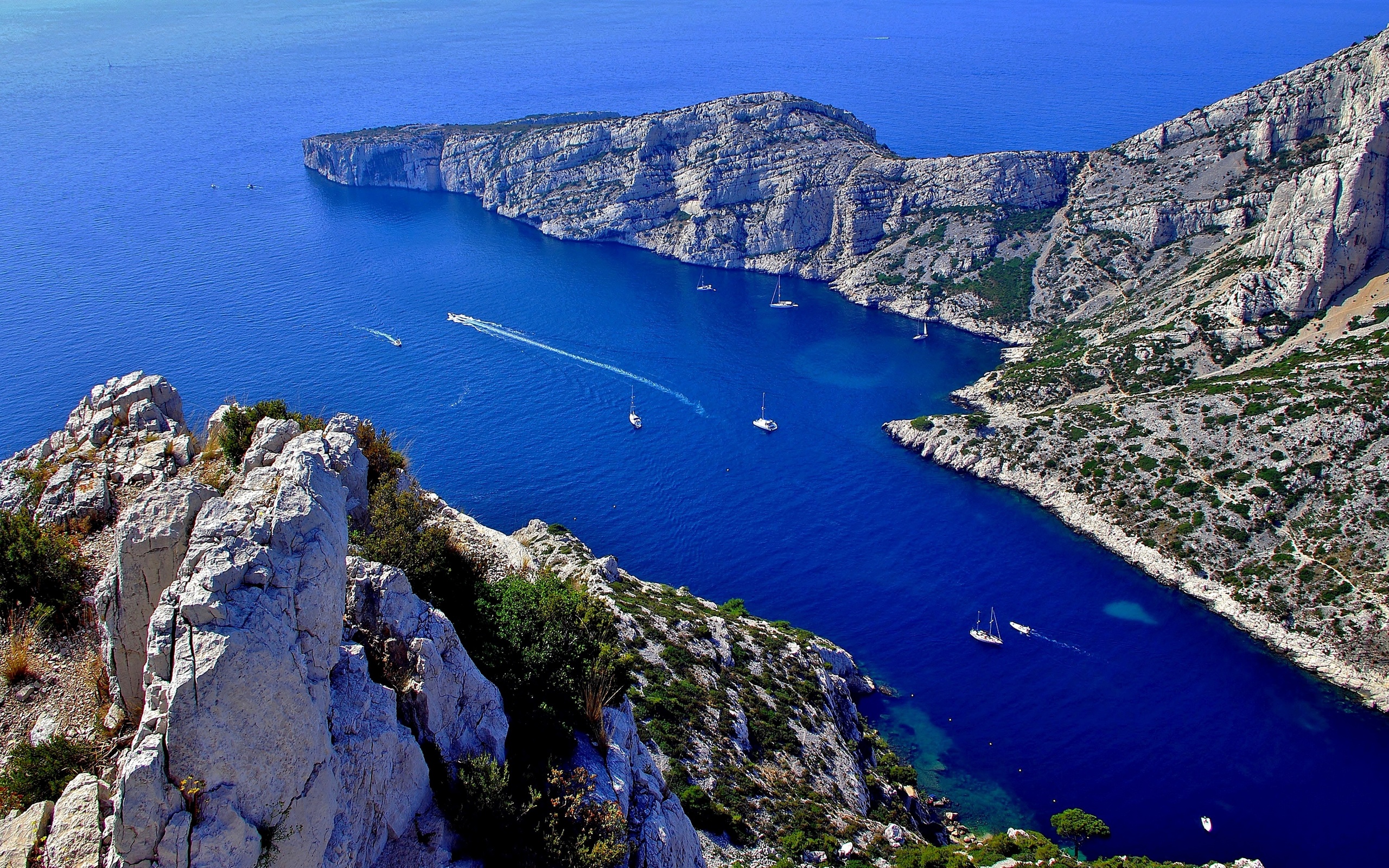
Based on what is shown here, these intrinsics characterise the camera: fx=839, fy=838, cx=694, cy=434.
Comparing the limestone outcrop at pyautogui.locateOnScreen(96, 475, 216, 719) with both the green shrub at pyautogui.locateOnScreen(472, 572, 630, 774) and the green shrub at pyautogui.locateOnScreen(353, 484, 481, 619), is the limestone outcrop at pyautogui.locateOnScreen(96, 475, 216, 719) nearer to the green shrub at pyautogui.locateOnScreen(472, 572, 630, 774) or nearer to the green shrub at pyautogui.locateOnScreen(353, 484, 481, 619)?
the green shrub at pyautogui.locateOnScreen(353, 484, 481, 619)

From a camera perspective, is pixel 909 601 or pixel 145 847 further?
pixel 909 601

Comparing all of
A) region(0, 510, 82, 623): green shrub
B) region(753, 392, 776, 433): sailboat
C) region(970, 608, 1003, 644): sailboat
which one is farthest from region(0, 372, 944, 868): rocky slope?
region(753, 392, 776, 433): sailboat

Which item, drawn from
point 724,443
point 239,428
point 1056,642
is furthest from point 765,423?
point 239,428

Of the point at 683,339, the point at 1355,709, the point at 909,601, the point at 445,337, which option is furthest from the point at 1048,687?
the point at 445,337

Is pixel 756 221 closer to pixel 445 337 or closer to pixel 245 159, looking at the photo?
pixel 445 337

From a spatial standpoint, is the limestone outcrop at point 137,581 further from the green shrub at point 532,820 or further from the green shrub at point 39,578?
the green shrub at point 532,820

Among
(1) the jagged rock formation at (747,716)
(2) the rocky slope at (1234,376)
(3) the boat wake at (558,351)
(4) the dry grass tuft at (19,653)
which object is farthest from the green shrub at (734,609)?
(4) the dry grass tuft at (19,653)

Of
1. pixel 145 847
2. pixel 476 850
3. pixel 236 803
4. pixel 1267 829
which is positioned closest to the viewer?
pixel 145 847

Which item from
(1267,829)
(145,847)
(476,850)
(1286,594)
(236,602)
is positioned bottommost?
(1267,829)

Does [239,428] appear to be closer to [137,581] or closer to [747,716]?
[137,581]
